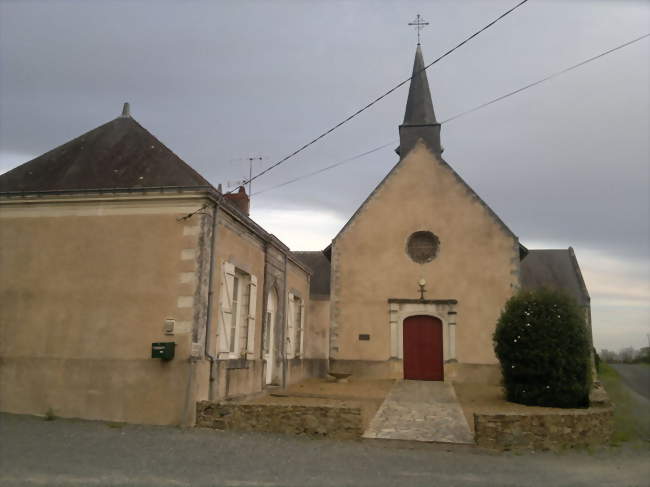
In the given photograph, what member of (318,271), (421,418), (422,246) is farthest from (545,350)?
(318,271)

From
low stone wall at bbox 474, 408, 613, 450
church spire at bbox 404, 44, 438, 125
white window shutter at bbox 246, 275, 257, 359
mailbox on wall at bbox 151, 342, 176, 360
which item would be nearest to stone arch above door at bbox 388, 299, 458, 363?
white window shutter at bbox 246, 275, 257, 359

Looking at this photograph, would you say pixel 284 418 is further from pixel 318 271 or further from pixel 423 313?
pixel 318 271

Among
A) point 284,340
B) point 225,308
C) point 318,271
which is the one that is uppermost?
point 318,271

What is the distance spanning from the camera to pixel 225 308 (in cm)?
1031

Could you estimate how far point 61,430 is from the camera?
818 centimetres

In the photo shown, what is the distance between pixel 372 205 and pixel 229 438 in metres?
11.5

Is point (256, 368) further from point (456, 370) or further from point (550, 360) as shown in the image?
point (456, 370)

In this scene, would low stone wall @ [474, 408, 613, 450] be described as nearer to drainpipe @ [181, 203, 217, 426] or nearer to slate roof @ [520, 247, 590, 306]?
drainpipe @ [181, 203, 217, 426]

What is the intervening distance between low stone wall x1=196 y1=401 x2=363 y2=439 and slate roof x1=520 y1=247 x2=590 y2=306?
15070 mm

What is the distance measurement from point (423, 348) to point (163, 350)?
10.1m

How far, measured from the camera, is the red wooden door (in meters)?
17.2

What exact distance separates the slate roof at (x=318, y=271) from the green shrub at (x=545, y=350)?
9.37 m

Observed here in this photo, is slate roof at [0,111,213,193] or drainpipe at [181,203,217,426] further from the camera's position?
slate roof at [0,111,213,193]

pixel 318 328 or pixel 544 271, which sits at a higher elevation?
pixel 544 271
